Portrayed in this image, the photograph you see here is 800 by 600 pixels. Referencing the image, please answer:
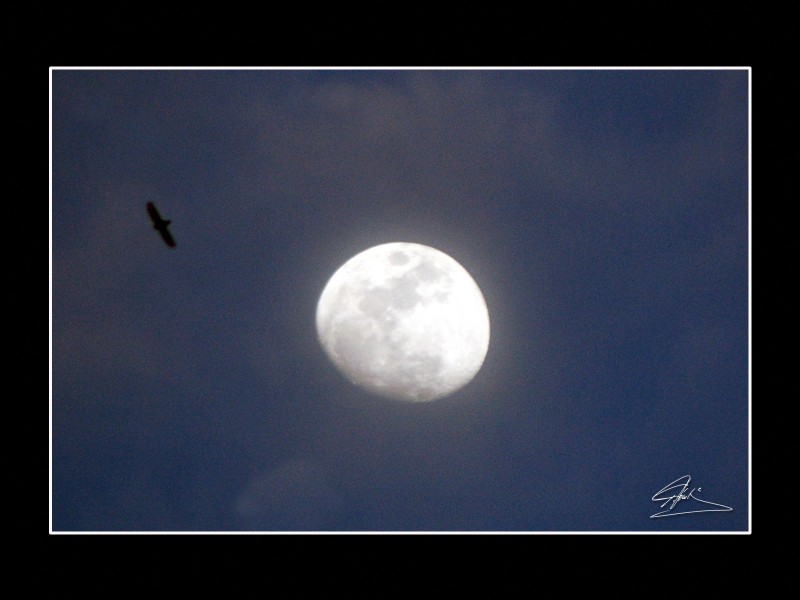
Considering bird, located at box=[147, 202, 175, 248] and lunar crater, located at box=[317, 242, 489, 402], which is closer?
lunar crater, located at box=[317, 242, 489, 402]

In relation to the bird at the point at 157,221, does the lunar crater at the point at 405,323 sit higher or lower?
lower

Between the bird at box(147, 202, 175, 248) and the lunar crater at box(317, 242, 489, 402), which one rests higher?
the bird at box(147, 202, 175, 248)

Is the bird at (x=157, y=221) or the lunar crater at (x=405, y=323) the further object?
the bird at (x=157, y=221)

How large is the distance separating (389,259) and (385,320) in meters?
4.30

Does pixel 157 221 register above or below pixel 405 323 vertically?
above

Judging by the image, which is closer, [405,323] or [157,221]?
[405,323]
